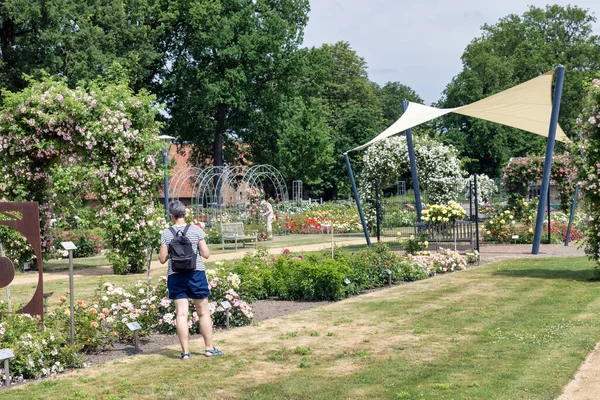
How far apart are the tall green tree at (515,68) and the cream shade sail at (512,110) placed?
1419 inches

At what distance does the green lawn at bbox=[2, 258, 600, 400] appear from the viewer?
5.61 m

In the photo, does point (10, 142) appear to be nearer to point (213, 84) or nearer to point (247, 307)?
point (247, 307)

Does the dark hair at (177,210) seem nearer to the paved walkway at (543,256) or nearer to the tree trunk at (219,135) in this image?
the paved walkway at (543,256)

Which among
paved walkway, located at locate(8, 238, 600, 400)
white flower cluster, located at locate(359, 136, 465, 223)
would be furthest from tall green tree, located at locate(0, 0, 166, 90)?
paved walkway, located at locate(8, 238, 600, 400)

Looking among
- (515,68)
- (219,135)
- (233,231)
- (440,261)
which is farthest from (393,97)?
(440,261)

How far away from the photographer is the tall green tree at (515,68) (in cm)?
5469

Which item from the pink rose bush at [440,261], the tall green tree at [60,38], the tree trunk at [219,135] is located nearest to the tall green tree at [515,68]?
the tree trunk at [219,135]

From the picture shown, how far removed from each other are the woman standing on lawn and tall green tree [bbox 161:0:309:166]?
29382 mm

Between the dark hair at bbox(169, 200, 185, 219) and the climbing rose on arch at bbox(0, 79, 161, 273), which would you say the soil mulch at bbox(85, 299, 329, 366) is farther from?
the climbing rose on arch at bbox(0, 79, 161, 273)

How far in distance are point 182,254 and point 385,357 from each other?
212 cm

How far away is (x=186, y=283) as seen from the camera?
6961 mm

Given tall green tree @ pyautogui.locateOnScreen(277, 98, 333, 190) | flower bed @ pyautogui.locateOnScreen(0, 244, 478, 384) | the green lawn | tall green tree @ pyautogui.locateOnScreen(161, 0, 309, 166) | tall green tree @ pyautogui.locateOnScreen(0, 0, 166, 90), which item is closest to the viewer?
the green lawn

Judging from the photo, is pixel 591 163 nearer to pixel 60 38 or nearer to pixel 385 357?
pixel 385 357

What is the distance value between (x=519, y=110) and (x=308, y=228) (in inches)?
555
